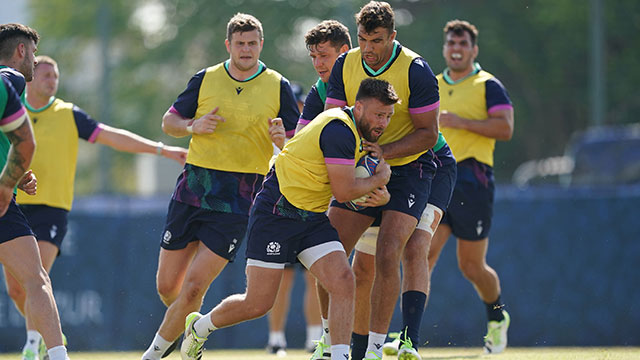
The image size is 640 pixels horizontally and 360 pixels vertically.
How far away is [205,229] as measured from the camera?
26.9ft

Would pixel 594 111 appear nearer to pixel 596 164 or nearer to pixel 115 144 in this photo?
pixel 596 164

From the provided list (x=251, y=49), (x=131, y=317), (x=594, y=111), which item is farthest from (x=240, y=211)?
(x=594, y=111)

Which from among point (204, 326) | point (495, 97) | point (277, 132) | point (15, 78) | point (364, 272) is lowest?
point (204, 326)

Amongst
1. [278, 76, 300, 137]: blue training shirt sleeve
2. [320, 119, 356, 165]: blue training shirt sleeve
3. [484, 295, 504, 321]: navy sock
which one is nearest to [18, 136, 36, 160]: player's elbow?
[320, 119, 356, 165]: blue training shirt sleeve

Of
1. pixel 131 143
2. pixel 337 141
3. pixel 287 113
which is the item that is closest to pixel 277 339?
pixel 131 143

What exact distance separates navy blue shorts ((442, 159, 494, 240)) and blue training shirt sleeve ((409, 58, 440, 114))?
8.21 feet

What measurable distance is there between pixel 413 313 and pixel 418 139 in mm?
1200

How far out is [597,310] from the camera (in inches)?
561

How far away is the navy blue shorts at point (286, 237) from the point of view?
698cm

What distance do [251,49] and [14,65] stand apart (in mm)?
1878

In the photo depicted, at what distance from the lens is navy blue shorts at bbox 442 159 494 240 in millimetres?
9703

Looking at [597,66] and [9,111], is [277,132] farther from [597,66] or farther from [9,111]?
[597,66]

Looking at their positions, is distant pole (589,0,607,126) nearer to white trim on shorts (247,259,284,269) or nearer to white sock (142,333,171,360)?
white sock (142,333,171,360)

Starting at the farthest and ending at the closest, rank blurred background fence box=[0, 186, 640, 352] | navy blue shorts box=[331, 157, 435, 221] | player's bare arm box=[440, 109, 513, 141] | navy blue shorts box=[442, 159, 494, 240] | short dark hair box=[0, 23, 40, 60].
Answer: blurred background fence box=[0, 186, 640, 352]
navy blue shorts box=[442, 159, 494, 240]
player's bare arm box=[440, 109, 513, 141]
navy blue shorts box=[331, 157, 435, 221]
short dark hair box=[0, 23, 40, 60]
